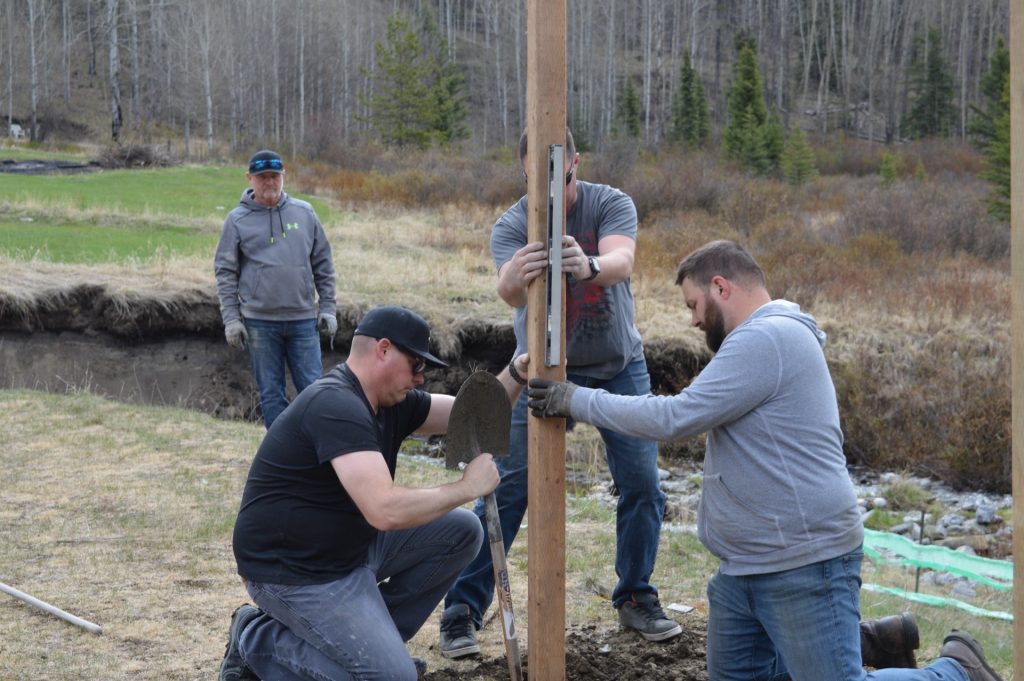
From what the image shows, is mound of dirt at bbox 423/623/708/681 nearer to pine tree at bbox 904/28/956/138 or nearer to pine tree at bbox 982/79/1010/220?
pine tree at bbox 982/79/1010/220

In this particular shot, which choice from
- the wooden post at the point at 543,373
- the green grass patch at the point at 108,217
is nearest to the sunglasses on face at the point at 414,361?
the wooden post at the point at 543,373

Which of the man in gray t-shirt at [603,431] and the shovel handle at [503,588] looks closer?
the shovel handle at [503,588]

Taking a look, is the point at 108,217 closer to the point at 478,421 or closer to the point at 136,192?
the point at 136,192

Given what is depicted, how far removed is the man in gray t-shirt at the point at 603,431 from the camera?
420 centimetres

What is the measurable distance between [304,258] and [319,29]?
2228 inches

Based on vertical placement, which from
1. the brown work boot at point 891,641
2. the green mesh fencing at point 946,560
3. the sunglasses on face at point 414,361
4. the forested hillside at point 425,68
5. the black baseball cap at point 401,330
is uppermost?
the forested hillside at point 425,68

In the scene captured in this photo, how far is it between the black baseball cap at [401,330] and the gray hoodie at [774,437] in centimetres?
74

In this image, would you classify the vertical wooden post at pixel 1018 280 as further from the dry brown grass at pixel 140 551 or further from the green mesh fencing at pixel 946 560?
the green mesh fencing at pixel 946 560

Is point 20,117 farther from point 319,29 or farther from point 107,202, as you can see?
point 107,202

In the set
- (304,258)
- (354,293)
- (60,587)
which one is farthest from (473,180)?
(60,587)

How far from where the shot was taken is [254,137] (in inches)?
2013

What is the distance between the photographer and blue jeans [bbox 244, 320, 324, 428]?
7641 mm

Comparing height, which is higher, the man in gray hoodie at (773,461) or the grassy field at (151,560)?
the man in gray hoodie at (773,461)

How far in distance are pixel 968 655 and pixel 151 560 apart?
3.93 meters
